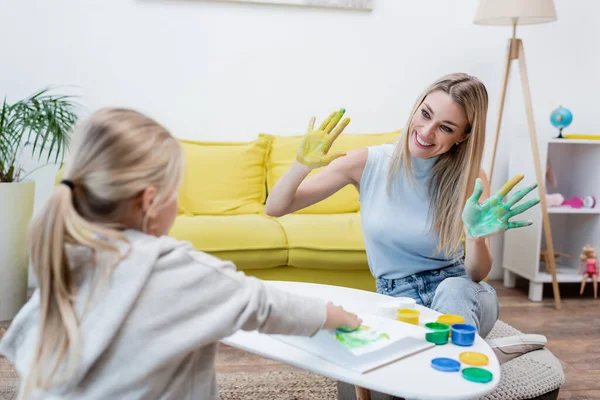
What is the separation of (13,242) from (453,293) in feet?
6.02

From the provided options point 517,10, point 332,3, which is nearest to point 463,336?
point 517,10

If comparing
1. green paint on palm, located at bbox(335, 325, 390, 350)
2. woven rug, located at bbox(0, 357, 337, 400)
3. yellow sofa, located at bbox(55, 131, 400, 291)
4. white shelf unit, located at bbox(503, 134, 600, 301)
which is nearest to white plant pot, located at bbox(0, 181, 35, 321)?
yellow sofa, located at bbox(55, 131, 400, 291)

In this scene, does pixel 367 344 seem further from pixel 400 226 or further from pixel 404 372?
pixel 400 226

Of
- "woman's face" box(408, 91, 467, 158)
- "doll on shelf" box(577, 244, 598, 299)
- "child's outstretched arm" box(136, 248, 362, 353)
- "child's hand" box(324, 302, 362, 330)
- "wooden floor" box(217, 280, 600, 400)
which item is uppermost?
"woman's face" box(408, 91, 467, 158)

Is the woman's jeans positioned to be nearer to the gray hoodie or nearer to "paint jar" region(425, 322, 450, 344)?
"paint jar" region(425, 322, 450, 344)

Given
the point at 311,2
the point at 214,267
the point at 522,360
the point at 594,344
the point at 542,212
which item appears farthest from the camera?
the point at 311,2

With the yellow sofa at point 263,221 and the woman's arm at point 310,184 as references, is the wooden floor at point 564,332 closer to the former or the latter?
the yellow sofa at point 263,221

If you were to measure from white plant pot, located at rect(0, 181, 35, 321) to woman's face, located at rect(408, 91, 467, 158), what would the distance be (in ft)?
5.35

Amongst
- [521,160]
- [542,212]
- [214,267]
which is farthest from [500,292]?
[214,267]

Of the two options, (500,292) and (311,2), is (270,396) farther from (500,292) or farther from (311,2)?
(311,2)

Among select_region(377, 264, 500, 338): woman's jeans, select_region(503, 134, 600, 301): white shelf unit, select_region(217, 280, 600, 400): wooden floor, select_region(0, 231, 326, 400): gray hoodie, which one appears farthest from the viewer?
select_region(503, 134, 600, 301): white shelf unit

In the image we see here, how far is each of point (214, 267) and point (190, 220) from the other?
1654 mm

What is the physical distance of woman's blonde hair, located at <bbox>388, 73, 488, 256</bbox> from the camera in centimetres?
154

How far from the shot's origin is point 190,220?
2447mm
